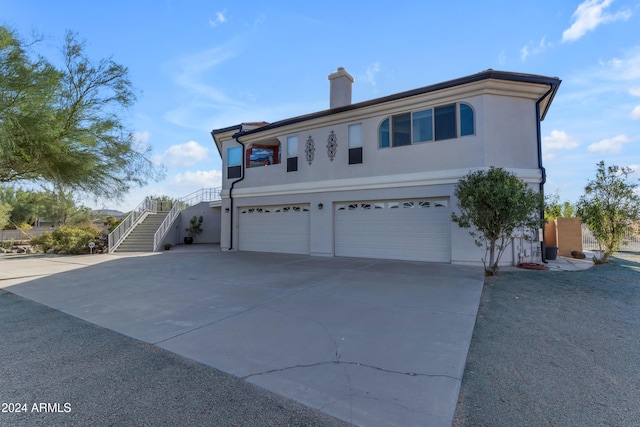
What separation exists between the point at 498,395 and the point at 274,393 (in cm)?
198

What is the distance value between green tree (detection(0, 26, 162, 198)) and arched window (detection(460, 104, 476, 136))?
11.2 metres

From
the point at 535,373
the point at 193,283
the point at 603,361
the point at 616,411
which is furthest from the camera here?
the point at 193,283

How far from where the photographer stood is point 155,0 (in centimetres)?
840

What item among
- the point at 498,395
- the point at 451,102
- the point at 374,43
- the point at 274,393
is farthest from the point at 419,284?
the point at 374,43

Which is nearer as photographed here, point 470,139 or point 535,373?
point 535,373

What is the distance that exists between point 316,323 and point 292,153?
10.4 m

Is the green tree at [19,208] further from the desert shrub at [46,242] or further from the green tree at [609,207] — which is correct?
the green tree at [609,207]

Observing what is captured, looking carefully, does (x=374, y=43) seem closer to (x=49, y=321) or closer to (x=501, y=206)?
(x=501, y=206)

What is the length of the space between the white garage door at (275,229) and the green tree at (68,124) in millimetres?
4937

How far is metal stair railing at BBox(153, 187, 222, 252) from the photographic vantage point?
17392 mm

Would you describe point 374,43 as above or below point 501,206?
above

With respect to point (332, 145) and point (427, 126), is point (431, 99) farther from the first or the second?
point (332, 145)

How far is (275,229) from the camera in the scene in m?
14.6

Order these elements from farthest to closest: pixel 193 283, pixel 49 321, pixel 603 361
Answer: pixel 193 283, pixel 49 321, pixel 603 361
